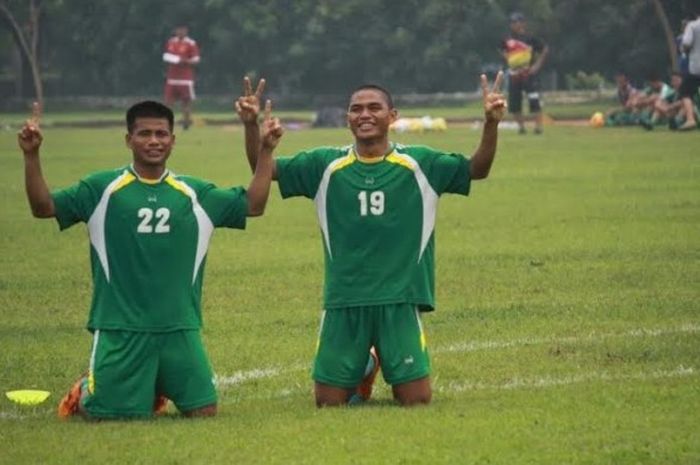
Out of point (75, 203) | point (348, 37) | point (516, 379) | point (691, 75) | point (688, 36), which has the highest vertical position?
point (75, 203)

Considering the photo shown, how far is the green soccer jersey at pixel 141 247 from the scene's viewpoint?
35.5 feet

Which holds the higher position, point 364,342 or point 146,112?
point 146,112

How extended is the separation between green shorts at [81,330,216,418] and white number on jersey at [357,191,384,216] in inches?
40.0

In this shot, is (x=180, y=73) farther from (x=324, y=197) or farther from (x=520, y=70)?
(x=324, y=197)

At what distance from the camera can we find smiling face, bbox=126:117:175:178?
10.9 meters

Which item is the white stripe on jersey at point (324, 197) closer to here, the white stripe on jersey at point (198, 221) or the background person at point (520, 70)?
the white stripe on jersey at point (198, 221)

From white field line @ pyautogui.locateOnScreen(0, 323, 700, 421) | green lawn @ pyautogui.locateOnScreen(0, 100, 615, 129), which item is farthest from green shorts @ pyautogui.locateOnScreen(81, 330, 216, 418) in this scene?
green lawn @ pyautogui.locateOnScreen(0, 100, 615, 129)

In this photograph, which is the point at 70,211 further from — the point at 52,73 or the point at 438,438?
the point at 52,73

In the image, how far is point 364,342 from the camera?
11062mm

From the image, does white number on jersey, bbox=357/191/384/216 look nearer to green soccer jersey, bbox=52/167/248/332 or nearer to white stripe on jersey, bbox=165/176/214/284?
green soccer jersey, bbox=52/167/248/332

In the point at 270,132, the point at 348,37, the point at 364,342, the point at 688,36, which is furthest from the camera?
the point at 348,37

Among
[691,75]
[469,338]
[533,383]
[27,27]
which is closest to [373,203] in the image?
[533,383]

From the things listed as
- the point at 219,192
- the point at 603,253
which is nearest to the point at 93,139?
the point at 603,253

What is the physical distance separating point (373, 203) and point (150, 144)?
110 centimetres
